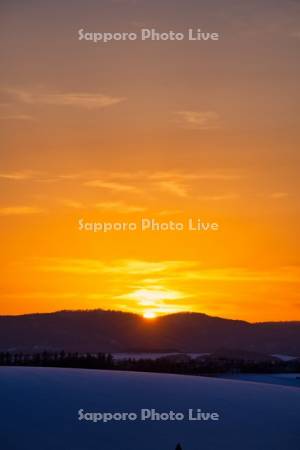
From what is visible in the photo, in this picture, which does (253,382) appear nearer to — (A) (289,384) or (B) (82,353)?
(A) (289,384)

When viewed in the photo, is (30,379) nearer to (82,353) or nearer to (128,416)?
(128,416)

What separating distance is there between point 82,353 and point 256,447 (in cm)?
1818

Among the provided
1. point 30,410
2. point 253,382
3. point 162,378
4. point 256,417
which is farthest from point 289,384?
point 30,410

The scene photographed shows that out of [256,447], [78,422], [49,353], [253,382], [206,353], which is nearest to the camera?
[256,447]

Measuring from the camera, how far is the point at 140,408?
24.5 meters

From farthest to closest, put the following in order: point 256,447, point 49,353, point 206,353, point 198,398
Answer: point 49,353
point 206,353
point 198,398
point 256,447

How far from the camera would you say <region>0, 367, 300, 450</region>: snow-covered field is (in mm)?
21469

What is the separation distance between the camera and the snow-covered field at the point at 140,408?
845 inches

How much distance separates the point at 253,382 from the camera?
1184 inches

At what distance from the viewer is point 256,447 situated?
21.2 meters

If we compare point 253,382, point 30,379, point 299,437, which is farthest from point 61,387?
point 299,437

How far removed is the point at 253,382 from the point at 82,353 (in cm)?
1022

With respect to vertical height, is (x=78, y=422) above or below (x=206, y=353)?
below

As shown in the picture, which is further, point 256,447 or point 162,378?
point 162,378
